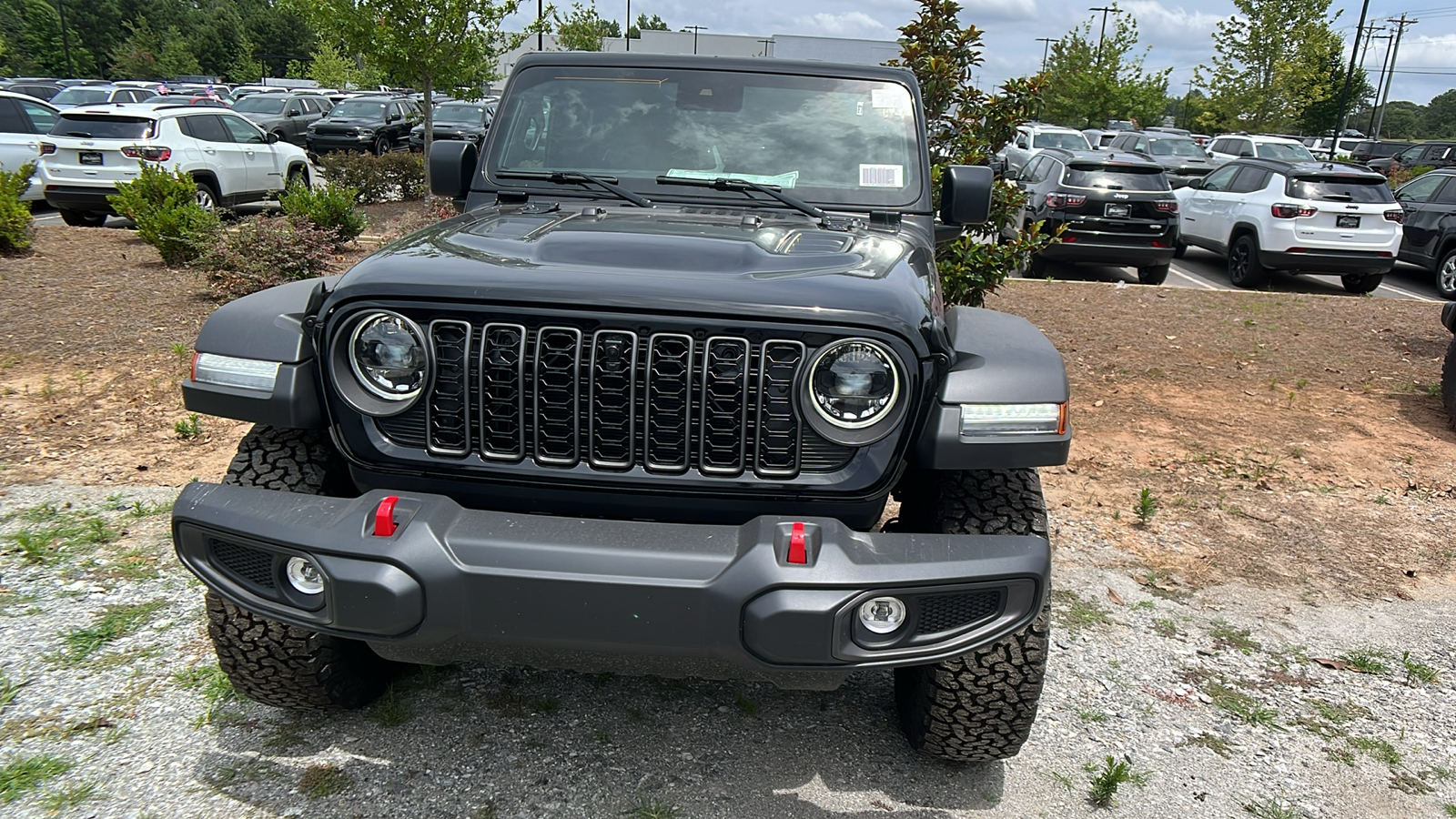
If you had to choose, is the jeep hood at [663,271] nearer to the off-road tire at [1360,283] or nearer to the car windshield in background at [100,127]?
the car windshield in background at [100,127]

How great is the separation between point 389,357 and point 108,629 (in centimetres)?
188

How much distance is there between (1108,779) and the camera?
2.88m

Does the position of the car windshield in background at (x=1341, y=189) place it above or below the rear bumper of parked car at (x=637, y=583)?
above

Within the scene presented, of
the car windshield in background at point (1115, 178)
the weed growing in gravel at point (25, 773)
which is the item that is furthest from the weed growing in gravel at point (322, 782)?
the car windshield in background at point (1115, 178)

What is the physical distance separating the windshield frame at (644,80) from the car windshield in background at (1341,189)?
35.7ft

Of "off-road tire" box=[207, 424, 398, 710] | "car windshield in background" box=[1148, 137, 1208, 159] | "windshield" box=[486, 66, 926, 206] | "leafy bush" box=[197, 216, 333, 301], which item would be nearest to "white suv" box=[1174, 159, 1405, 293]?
"car windshield in background" box=[1148, 137, 1208, 159]

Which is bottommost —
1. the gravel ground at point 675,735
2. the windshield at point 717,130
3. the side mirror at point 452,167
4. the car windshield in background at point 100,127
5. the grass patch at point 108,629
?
the grass patch at point 108,629

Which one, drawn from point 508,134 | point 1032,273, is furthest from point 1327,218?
point 508,134

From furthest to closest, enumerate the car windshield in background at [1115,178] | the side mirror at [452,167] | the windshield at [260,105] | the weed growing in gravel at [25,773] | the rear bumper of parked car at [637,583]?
the windshield at [260,105] → the car windshield in background at [1115,178] → the side mirror at [452,167] → the weed growing in gravel at [25,773] → the rear bumper of parked car at [637,583]

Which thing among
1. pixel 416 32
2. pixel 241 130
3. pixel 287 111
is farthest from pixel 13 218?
pixel 287 111

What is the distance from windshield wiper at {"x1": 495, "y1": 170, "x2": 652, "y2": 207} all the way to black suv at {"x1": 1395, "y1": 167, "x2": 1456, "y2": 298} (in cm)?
1344

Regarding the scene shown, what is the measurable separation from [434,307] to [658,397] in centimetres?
57

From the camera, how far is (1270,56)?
1261 inches

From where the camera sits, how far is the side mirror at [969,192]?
387cm
